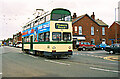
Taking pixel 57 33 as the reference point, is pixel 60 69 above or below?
below

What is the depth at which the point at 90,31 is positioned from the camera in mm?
47781

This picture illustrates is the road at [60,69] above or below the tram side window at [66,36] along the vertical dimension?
below

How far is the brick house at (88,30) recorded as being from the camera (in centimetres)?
4509

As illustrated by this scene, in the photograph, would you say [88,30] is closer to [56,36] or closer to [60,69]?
[56,36]

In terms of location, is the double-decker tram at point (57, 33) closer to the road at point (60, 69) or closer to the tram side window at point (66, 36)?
the tram side window at point (66, 36)

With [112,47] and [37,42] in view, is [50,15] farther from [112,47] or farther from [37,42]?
[112,47]

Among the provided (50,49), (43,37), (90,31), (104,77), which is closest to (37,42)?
(43,37)

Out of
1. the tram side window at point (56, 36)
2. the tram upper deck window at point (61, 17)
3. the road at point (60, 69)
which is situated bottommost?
the road at point (60, 69)

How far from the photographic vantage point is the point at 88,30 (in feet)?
155

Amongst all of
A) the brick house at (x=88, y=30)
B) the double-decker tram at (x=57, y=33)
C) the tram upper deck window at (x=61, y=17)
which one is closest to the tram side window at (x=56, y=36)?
the double-decker tram at (x=57, y=33)

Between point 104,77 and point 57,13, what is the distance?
9191 millimetres

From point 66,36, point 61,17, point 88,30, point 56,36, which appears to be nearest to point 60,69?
point 56,36

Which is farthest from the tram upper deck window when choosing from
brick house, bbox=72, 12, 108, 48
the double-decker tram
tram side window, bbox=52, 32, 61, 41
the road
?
brick house, bbox=72, 12, 108, 48

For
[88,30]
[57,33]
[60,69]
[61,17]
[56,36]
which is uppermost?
[88,30]
